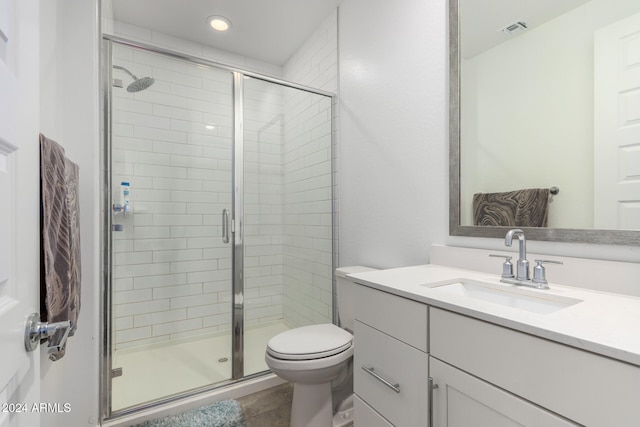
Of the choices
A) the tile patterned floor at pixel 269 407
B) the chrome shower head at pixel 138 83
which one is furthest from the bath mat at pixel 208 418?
the chrome shower head at pixel 138 83

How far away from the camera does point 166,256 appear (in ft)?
7.36

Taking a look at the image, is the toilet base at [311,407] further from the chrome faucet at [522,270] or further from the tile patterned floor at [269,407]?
the chrome faucet at [522,270]

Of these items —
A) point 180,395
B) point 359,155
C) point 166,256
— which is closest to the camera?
point 180,395

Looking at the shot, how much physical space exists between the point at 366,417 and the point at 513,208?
0.95 m

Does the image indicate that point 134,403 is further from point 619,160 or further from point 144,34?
point 144,34

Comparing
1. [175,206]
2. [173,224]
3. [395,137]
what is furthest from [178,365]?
[395,137]

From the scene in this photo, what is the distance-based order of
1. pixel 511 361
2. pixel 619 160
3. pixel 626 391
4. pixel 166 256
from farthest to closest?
1. pixel 166 256
2. pixel 619 160
3. pixel 511 361
4. pixel 626 391

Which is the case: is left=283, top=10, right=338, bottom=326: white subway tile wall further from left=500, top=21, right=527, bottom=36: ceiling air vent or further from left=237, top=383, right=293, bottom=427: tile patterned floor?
left=500, top=21, right=527, bottom=36: ceiling air vent

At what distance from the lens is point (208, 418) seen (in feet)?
5.15

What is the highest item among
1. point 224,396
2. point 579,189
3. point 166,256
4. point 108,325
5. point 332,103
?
point 332,103

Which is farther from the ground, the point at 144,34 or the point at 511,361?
the point at 144,34

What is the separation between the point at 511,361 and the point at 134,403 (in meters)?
1.86

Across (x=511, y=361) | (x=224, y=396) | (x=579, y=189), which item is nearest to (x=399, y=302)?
(x=511, y=361)

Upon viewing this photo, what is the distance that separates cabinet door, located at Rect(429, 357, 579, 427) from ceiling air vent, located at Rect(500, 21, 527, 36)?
1236 mm
